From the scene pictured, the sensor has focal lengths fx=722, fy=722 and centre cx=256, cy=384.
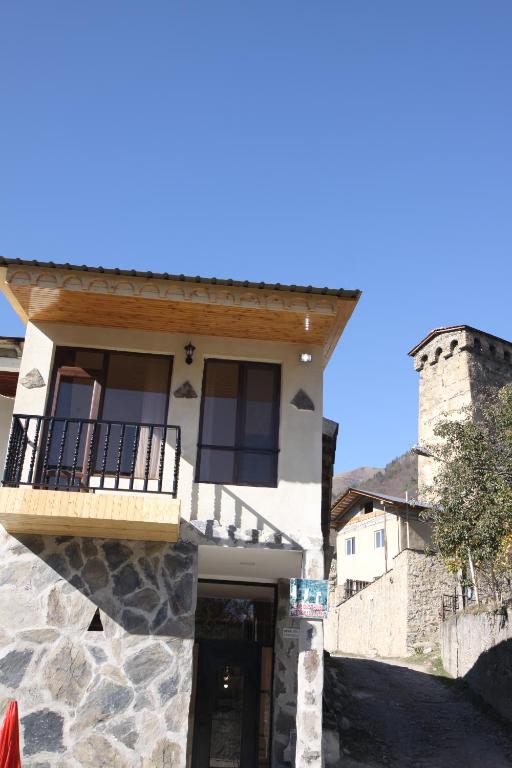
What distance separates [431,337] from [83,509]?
38942mm

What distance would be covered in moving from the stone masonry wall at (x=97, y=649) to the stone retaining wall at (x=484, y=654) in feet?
35.0

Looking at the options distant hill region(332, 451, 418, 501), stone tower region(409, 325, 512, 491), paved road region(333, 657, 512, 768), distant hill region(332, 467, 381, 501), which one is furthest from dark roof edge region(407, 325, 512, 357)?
distant hill region(332, 467, 381, 501)

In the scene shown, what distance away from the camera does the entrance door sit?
452 inches

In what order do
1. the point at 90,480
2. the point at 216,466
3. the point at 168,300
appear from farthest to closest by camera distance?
1. the point at 216,466
2. the point at 90,480
3. the point at 168,300

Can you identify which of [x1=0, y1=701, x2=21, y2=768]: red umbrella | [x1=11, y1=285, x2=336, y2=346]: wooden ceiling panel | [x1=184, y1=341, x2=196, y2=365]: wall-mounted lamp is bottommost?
[x1=0, y1=701, x2=21, y2=768]: red umbrella

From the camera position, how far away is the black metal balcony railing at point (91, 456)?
9.54 meters

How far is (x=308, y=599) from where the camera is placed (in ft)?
31.0

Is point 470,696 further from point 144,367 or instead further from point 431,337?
point 431,337

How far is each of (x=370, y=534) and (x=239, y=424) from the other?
24.5 meters

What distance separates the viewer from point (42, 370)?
1041 centimetres

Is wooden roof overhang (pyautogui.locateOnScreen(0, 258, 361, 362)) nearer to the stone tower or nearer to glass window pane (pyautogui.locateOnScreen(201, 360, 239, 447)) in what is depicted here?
glass window pane (pyautogui.locateOnScreen(201, 360, 239, 447))

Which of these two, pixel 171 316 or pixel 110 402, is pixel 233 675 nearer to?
pixel 110 402

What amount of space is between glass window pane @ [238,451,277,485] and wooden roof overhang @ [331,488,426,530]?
2047cm

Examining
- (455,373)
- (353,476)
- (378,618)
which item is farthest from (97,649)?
(353,476)
